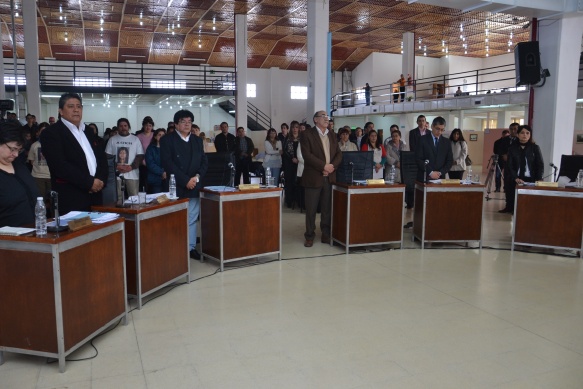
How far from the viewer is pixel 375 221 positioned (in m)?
5.24

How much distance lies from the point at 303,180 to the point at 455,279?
6.67 feet

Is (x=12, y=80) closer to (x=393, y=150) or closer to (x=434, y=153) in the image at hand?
(x=393, y=150)

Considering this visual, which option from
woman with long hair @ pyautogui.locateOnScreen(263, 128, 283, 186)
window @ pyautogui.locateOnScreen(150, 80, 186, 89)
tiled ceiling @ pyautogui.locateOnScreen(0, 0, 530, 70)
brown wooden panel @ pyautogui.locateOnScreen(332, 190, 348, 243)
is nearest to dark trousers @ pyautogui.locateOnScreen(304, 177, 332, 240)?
brown wooden panel @ pyautogui.locateOnScreen(332, 190, 348, 243)

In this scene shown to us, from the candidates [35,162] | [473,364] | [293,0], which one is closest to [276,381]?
[473,364]

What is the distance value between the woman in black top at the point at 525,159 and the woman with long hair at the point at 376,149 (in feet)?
6.14

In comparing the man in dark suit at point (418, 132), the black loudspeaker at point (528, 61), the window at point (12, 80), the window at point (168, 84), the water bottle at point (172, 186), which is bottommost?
the water bottle at point (172, 186)

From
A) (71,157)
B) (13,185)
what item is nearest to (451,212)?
(71,157)

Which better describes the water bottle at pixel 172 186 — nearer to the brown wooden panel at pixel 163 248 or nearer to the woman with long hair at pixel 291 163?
the brown wooden panel at pixel 163 248

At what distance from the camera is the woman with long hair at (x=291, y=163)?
8.05 metres

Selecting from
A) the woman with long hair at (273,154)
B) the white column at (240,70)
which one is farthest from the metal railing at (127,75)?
the woman with long hair at (273,154)

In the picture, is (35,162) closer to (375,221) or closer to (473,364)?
(375,221)

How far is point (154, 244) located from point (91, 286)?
83 cm

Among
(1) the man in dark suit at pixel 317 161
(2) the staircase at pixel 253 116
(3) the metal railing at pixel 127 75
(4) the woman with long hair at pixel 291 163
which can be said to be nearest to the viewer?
(1) the man in dark suit at pixel 317 161

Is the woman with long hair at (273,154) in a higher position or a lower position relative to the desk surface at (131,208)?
higher
